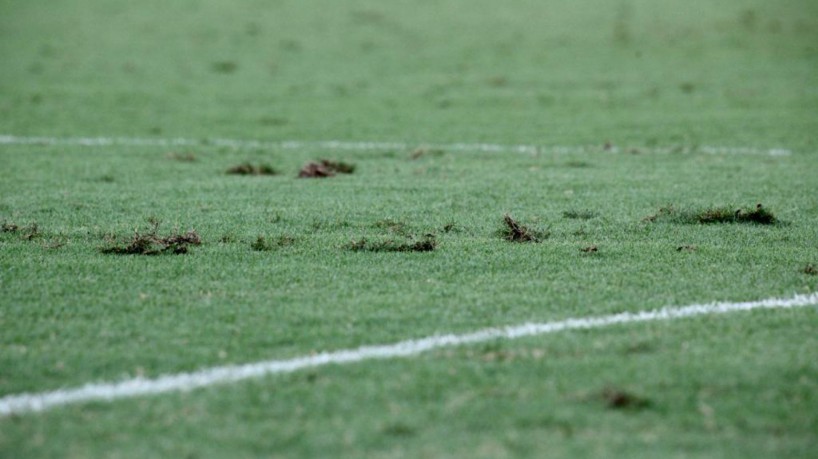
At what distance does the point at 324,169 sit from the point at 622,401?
18.9 ft

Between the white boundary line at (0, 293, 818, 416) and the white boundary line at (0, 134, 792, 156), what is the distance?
5.83m

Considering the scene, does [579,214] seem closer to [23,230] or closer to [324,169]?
[324,169]

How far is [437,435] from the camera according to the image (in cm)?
350

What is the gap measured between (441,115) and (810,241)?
319 inches

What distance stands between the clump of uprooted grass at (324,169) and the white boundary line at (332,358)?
4.70m

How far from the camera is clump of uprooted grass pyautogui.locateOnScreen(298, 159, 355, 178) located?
907cm

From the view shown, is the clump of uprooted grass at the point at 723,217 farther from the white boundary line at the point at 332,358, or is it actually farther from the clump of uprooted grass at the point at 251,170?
the clump of uprooted grass at the point at 251,170

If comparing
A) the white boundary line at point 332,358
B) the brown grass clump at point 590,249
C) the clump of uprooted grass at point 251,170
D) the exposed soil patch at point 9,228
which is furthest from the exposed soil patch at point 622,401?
the clump of uprooted grass at point 251,170

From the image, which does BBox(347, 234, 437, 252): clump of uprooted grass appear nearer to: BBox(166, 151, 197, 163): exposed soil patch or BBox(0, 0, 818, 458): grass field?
BBox(0, 0, 818, 458): grass field

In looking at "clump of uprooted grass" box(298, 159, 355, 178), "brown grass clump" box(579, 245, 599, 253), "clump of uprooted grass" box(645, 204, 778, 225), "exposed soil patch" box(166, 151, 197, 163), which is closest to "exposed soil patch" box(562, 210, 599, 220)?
"clump of uprooted grass" box(645, 204, 778, 225)

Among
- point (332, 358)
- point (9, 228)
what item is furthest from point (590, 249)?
point (9, 228)

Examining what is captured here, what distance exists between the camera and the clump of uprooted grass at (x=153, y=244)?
236 inches

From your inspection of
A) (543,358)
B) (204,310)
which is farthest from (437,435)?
(204,310)

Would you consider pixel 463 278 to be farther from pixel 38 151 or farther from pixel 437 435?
pixel 38 151
